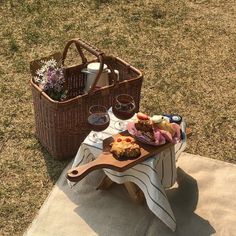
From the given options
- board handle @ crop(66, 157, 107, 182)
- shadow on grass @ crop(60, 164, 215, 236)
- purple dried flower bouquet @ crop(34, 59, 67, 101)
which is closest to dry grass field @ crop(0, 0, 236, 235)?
shadow on grass @ crop(60, 164, 215, 236)

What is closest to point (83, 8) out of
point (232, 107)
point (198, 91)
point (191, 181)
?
point (198, 91)

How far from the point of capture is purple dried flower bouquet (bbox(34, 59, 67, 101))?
160 inches

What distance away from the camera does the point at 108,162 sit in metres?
3.33

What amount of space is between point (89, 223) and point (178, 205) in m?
0.78

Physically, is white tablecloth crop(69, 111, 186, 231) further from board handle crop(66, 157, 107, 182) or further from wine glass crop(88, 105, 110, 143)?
board handle crop(66, 157, 107, 182)

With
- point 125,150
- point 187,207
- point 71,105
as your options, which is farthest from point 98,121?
point 187,207

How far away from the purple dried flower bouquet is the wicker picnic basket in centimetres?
8

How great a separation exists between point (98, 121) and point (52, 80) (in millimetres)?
771

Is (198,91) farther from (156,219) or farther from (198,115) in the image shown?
(156,219)

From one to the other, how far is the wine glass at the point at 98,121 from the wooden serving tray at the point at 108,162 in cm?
12

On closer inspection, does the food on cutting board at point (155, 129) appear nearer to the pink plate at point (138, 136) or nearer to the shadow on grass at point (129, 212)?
the pink plate at point (138, 136)

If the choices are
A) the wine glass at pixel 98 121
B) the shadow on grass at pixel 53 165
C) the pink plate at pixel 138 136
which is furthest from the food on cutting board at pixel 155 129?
the shadow on grass at pixel 53 165

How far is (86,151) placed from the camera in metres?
3.75

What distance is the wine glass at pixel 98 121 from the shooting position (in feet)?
11.5
